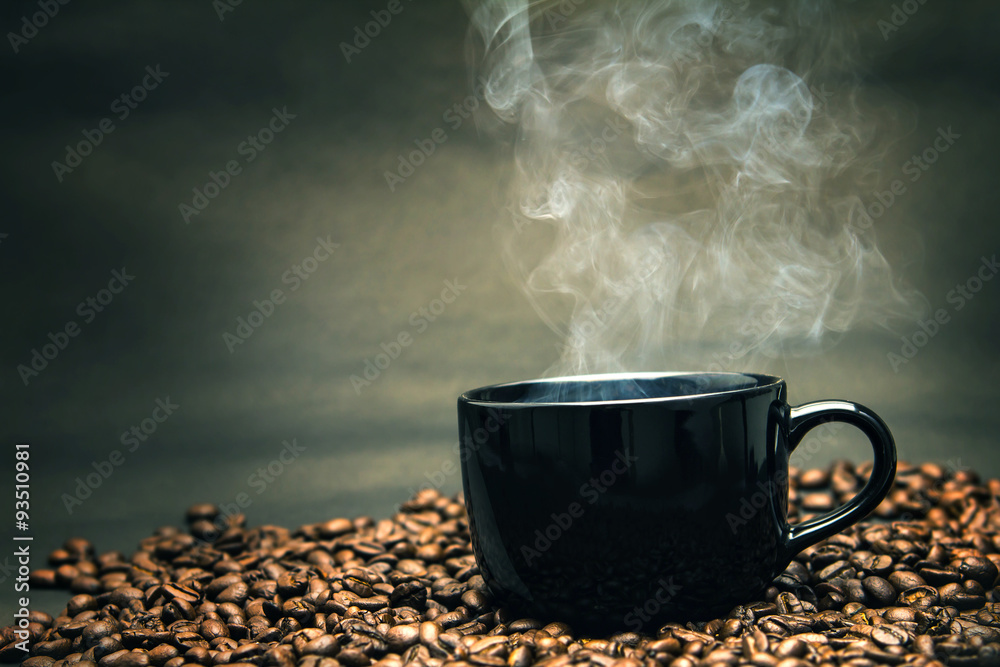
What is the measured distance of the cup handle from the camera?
1.00 metres

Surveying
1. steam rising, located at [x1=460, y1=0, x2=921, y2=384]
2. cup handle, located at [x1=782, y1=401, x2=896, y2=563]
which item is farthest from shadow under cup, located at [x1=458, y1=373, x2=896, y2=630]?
steam rising, located at [x1=460, y1=0, x2=921, y2=384]

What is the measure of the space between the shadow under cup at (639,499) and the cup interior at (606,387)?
134 mm

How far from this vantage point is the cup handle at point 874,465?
1.00 meters

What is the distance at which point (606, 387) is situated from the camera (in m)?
1.18

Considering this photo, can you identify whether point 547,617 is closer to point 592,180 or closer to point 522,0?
point 592,180

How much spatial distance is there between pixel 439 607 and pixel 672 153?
103 cm

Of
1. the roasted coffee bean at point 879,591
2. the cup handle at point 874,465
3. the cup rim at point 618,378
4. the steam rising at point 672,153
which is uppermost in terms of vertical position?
the steam rising at point 672,153

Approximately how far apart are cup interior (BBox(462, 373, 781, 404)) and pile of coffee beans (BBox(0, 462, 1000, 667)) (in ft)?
0.90

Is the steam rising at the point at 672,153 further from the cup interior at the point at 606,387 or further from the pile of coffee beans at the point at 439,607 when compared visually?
the pile of coffee beans at the point at 439,607

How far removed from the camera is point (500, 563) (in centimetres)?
99

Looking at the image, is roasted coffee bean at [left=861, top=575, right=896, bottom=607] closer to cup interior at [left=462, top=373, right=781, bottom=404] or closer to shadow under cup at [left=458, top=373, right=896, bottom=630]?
shadow under cup at [left=458, top=373, right=896, bottom=630]

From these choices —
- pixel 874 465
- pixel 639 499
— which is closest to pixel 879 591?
pixel 874 465

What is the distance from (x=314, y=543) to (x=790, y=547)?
85 cm

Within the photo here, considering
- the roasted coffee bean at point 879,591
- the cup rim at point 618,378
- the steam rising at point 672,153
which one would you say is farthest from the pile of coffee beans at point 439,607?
the steam rising at point 672,153
